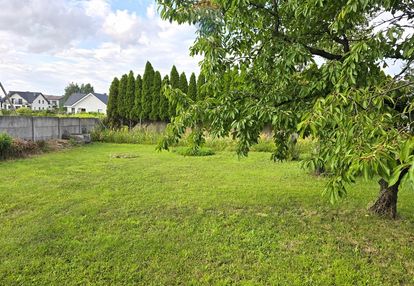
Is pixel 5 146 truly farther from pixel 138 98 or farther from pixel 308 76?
pixel 138 98

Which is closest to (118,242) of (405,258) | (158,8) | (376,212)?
(158,8)

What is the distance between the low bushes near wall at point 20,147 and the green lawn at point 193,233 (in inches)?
81.0

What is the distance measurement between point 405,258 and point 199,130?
87.3 inches

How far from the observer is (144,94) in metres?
14.5

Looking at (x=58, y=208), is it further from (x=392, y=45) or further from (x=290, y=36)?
(x=392, y=45)

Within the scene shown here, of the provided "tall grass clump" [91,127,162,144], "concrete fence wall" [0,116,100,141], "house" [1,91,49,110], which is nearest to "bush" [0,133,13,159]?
"concrete fence wall" [0,116,100,141]

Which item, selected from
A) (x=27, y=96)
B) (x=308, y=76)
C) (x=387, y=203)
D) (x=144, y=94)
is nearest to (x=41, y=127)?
(x=144, y=94)

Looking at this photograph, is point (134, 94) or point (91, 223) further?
point (134, 94)

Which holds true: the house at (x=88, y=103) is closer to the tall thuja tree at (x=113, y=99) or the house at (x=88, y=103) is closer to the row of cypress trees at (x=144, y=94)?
the tall thuja tree at (x=113, y=99)

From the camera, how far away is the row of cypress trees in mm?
14350

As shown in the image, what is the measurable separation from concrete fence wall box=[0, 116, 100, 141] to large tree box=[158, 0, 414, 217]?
766 centimetres

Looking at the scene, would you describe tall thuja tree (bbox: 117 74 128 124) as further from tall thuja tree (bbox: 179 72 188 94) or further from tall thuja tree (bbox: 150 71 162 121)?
tall thuja tree (bbox: 179 72 188 94)

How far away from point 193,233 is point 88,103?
44759mm

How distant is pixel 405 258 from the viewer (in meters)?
2.82
